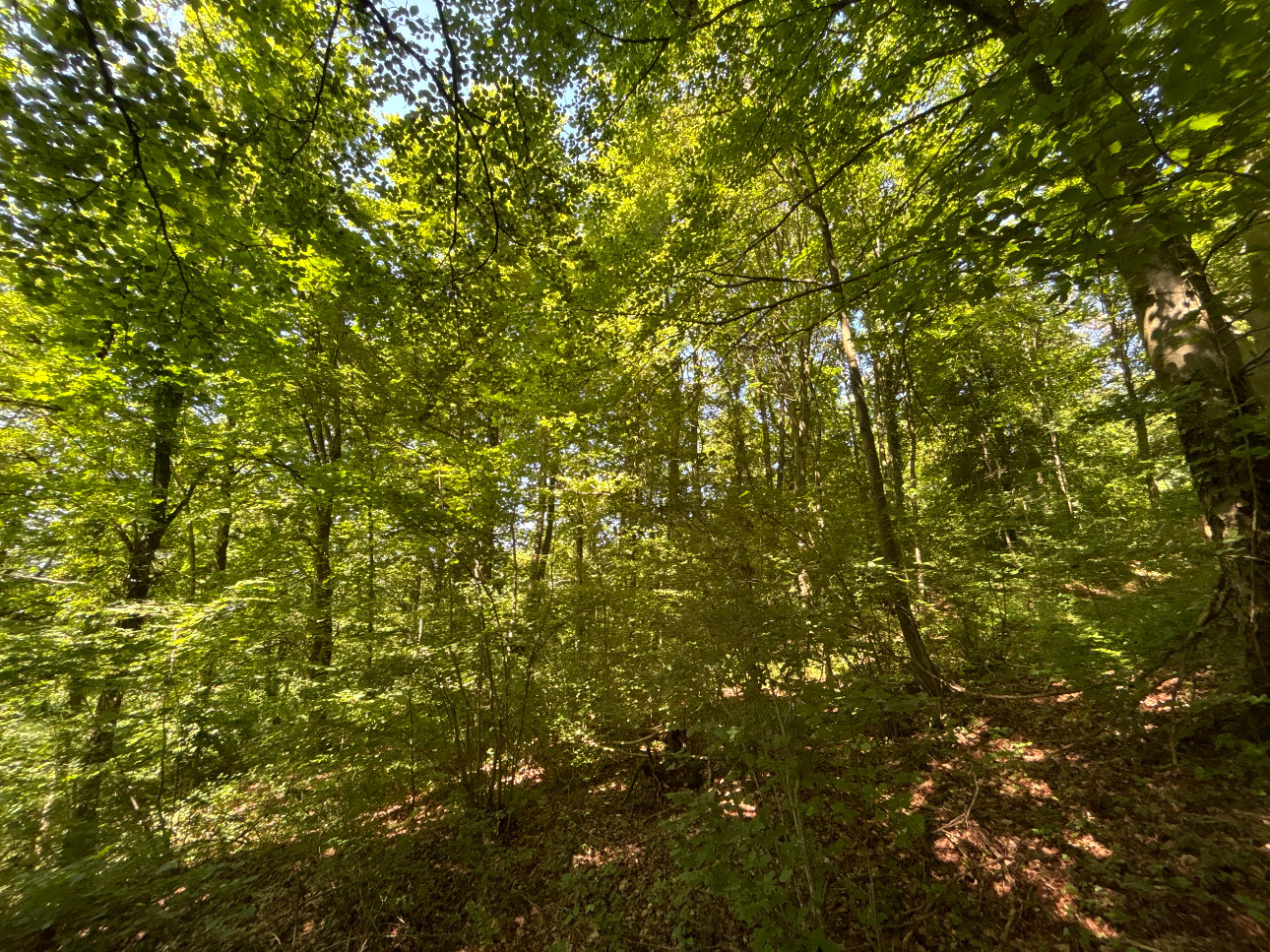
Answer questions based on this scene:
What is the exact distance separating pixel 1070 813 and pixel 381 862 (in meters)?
6.28

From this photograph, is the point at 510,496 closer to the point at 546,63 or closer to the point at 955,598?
the point at 546,63

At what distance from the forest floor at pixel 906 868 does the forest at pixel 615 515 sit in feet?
0.12

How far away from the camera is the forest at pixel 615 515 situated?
283 centimetres

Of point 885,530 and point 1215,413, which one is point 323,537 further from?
point 1215,413

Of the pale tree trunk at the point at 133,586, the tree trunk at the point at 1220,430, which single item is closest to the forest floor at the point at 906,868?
the tree trunk at the point at 1220,430

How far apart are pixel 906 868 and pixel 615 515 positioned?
447 cm

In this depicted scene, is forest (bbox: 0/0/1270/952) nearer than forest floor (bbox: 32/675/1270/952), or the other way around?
forest (bbox: 0/0/1270/952)

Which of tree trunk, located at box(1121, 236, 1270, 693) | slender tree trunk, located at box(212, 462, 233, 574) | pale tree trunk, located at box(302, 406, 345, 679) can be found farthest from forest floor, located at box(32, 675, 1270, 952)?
slender tree trunk, located at box(212, 462, 233, 574)

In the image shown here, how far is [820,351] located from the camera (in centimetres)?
1023

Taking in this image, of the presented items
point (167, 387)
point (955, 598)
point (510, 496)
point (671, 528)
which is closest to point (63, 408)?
point (167, 387)

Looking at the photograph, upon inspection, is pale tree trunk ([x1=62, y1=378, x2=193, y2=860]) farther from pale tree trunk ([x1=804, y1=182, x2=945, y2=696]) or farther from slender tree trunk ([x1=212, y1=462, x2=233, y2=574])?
pale tree trunk ([x1=804, y1=182, x2=945, y2=696])

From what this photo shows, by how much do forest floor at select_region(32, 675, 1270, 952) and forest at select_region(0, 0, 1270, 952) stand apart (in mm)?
37

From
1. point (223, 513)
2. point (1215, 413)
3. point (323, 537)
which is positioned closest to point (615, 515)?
point (1215, 413)

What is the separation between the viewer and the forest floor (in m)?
2.96
